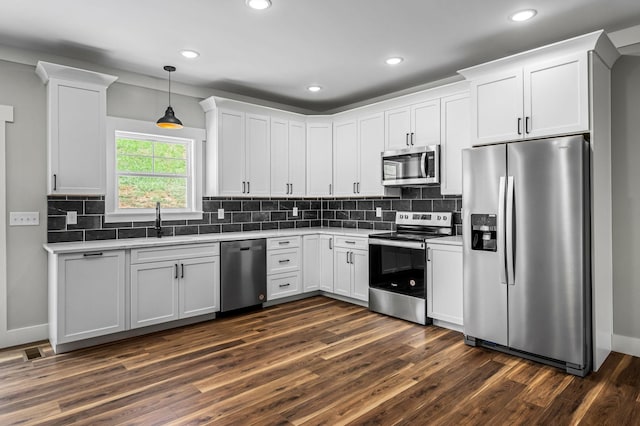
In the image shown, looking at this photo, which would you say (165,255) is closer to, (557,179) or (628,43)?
(557,179)

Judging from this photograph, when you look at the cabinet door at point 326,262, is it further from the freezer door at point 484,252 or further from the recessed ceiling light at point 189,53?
the recessed ceiling light at point 189,53

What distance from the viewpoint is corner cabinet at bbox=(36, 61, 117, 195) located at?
3355mm

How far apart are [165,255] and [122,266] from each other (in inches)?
15.2

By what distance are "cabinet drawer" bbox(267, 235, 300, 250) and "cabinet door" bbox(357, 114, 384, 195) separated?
3.23 ft

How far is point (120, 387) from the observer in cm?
260

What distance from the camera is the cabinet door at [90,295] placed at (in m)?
3.19

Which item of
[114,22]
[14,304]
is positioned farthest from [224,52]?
[14,304]

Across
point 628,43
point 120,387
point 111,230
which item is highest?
point 628,43

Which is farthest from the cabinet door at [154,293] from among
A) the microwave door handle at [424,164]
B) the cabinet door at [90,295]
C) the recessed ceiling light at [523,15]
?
the recessed ceiling light at [523,15]

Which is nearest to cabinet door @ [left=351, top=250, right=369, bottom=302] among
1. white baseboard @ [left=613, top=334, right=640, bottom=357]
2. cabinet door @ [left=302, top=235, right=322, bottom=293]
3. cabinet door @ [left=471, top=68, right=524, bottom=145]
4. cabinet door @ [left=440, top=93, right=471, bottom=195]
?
cabinet door @ [left=302, top=235, right=322, bottom=293]

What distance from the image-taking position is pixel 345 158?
5.00 metres

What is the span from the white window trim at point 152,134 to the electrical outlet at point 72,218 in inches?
10.2

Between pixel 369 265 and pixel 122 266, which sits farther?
pixel 369 265

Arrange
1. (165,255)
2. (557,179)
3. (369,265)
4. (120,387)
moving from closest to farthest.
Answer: (120,387) < (557,179) < (165,255) < (369,265)
